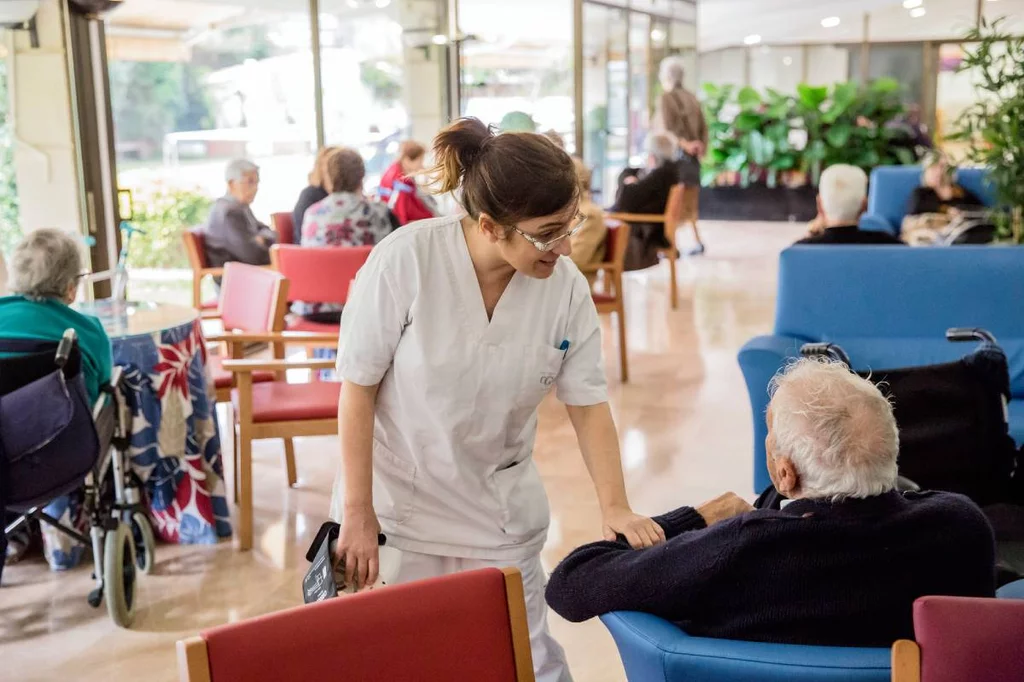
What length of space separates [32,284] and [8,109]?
2.67 metres

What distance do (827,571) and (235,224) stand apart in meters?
5.05

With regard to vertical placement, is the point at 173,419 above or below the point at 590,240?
below

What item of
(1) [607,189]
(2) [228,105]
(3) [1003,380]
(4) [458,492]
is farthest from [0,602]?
(1) [607,189]

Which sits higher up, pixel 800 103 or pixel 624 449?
pixel 800 103

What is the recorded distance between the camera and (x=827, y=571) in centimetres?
142

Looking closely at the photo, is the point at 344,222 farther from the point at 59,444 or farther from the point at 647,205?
the point at 647,205

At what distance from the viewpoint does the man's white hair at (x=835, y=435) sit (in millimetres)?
1487

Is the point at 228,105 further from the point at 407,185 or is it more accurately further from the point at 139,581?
the point at 139,581

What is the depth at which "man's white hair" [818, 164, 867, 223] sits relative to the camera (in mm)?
4570

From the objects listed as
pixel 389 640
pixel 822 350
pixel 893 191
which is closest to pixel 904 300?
pixel 822 350

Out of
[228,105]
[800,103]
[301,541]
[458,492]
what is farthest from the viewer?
[800,103]

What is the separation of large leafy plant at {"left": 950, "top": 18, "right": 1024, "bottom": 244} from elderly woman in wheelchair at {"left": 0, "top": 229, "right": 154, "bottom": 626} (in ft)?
12.8

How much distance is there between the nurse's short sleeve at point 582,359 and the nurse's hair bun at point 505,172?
9.4 inches

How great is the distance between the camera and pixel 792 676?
131cm
